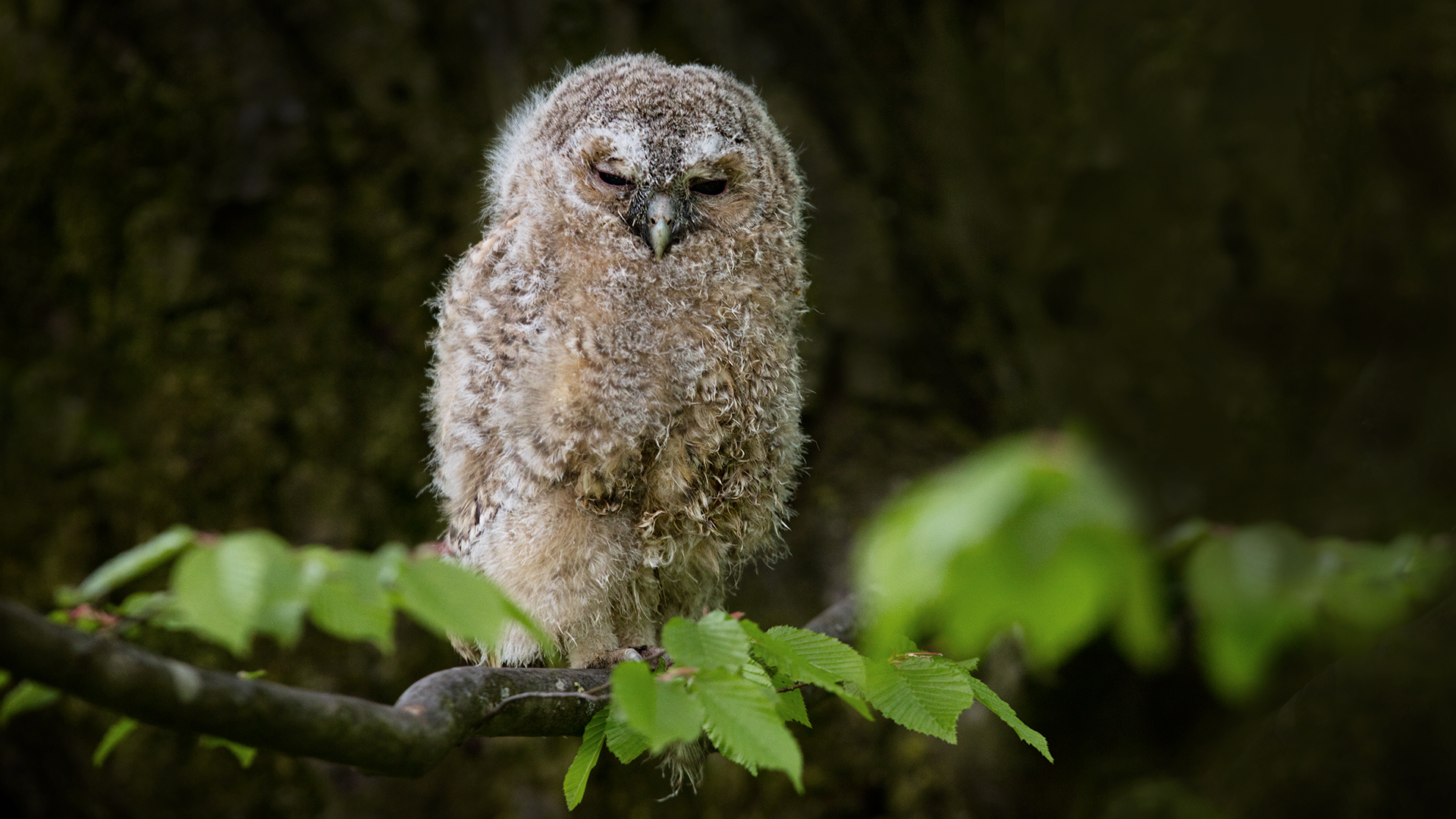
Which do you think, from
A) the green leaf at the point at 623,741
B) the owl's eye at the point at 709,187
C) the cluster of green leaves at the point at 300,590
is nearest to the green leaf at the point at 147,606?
the cluster of green leaves at the point at 300,590

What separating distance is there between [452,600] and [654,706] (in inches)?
9.7

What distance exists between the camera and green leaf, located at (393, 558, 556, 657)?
0.83m

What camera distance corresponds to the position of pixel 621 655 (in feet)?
5.40

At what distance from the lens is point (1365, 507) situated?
224cm

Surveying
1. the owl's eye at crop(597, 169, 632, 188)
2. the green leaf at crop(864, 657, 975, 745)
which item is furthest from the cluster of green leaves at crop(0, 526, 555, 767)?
the owl's eye at crop(597, 169, 632, 188)

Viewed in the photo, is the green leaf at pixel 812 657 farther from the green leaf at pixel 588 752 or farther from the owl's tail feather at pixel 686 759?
the owl's tail feather at pixel 686 759

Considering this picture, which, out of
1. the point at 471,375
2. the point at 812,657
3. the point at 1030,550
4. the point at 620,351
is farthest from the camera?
the point at 471,375

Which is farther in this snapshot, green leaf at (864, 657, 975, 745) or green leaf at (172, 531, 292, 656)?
green leaf at (864, 657, 975, 745)

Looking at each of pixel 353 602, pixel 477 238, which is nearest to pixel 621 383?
pixel 353 602

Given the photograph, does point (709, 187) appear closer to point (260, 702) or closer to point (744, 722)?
point (744, 722)

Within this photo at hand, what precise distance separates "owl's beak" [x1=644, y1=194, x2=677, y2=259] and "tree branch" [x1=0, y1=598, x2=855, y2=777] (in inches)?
26.2

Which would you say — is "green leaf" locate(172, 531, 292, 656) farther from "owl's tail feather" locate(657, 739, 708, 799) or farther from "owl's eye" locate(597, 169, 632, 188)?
"owl's tail feather" locate(657, 739, 708, 799)

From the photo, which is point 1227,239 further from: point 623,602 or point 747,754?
point 747,754

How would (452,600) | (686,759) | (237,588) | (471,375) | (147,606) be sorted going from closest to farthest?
1. (237,588)
2. (452,600)
3. (147,606)
4. (471,375)
5. (686,759)
